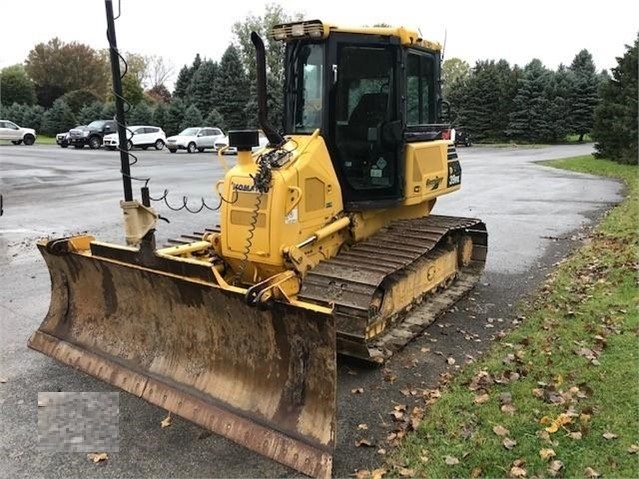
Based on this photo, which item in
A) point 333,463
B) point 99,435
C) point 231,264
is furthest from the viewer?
point 231,264

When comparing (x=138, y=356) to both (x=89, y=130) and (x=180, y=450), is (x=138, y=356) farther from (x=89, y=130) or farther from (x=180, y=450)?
(x=89, y=130)

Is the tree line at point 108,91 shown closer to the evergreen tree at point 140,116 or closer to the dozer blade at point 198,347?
the evergreen tree at point 140,116

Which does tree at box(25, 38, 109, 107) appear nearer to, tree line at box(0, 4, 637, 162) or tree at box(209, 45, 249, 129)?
tree line at box(0, 4, 637, 162)

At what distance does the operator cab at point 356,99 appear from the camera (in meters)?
5.59

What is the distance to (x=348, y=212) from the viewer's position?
599 cm

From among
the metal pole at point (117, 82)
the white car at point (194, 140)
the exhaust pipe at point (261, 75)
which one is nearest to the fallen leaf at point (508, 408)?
the exhaust pipe at point (261, 75)

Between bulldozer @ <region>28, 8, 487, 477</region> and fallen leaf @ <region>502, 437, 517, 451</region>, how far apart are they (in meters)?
1.15

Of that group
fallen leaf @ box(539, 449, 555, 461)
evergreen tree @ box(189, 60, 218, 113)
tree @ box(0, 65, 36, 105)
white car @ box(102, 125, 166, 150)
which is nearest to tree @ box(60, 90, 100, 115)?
tree @ box(0, 65, 36, 105)

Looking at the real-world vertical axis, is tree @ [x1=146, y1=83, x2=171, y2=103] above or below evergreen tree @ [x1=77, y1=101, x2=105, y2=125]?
above

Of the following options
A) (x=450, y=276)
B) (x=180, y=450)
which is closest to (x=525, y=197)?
(x=450, y=276)

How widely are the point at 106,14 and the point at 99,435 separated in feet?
10.00

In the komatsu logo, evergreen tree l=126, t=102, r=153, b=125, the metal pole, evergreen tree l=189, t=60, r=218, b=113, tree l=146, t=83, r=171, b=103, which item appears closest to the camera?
the metal pole

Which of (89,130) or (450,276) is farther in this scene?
(89,130)

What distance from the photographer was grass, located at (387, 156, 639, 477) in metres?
3.76
